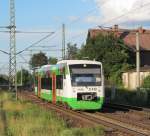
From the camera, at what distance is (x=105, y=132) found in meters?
19.0

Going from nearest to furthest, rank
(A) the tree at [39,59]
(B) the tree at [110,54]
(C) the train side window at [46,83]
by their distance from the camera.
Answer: (C) the train side window at [46,83], (B) the tree at [110,54], (A) the tree at [39,59]

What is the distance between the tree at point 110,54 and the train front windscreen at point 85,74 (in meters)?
41.7

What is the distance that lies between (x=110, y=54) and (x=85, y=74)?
1811 inches

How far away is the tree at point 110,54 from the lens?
74.9m

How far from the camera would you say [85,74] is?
3031 cm

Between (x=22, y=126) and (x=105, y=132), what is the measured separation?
2826 millimetres

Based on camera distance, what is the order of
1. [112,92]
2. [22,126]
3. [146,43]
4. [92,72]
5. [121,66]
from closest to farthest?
[22,126], [92,72], [112,92], [121,66], [146,43]

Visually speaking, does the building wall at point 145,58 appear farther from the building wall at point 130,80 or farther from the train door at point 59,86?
the train door at point 59,86

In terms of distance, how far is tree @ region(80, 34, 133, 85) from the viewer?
74.9 m

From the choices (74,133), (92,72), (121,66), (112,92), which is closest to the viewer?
(74,133)

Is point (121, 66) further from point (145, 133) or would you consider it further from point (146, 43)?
point (145, 133)

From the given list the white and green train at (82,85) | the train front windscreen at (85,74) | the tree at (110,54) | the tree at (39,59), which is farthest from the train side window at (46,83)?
the tree at (39,59)

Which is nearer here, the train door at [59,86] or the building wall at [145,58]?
the train door at [59,86]

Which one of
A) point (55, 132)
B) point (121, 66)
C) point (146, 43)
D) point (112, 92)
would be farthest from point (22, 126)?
point (146, 43)
